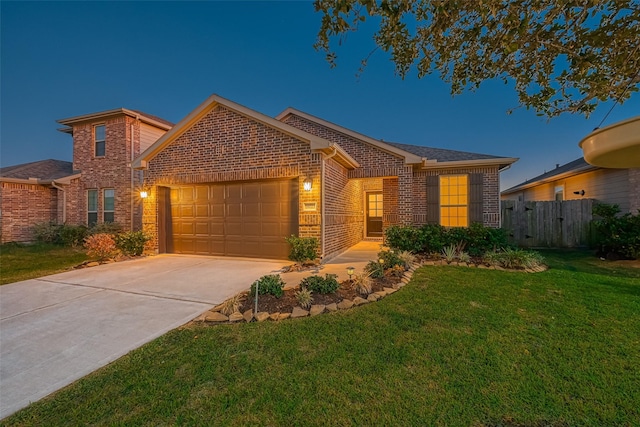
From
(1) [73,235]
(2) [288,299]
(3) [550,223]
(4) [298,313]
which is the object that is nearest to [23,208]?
(1) [73,235]

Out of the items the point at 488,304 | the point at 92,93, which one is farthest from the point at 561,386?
the point at 92,93

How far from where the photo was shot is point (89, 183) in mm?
12508

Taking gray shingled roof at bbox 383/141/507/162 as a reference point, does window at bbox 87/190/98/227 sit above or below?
below

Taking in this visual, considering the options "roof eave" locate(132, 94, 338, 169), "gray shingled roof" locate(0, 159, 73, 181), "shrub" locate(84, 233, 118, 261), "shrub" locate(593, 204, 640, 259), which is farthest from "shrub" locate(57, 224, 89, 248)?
"shrub" locate(593, 204, 640, 259)

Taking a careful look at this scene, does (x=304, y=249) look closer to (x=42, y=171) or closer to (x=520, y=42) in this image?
(x=520, y=42)

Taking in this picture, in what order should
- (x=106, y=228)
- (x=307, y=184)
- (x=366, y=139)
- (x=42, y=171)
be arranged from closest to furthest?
(x=307, y=184) → (x=366, y=139) → (x=106, y=228) → (x=42, y=171)

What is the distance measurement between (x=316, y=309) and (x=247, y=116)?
6.12 m

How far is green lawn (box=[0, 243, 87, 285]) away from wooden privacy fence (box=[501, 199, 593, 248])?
1436 centimetres

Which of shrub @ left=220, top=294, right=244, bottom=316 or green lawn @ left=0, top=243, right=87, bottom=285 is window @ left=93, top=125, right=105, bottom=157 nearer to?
green lawn @ left=0, top=243, right=87, bottom=285

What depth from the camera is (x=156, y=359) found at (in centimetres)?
284

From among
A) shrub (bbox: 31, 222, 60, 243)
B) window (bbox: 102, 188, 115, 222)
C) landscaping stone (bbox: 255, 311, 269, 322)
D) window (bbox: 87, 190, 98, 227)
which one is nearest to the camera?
landscaping stone (bbox: 255, 311, 269, 322)

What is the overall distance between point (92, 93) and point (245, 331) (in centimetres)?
2520

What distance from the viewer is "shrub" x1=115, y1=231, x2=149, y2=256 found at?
333 inches

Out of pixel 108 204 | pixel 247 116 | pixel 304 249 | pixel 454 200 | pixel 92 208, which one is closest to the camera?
pixel 304 249
